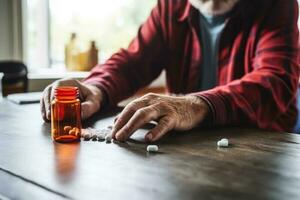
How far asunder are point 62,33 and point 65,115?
158 cm

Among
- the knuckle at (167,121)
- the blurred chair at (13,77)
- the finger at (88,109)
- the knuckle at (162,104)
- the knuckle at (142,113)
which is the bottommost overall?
the blurred chair at (13,77)

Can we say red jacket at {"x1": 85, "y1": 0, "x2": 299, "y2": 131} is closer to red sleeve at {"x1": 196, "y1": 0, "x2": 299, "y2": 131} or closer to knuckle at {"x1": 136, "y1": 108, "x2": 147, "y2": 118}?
red sleeve at {"x1": 196, "y1": 0, "x2": 299, "y2": 131}

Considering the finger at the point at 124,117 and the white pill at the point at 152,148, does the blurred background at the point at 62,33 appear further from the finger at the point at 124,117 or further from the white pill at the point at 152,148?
the white pill at the point at 152,148

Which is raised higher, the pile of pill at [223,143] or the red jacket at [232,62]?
the red jacket at [232,62]

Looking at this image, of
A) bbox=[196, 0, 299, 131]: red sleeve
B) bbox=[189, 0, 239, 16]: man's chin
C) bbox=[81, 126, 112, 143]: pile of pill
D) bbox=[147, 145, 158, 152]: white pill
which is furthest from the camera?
bbox=[189, 0, 239, 16]: man's chin

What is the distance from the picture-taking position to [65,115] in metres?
1.06

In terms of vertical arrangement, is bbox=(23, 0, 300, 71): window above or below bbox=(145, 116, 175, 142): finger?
above

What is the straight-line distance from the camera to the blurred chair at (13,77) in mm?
1932

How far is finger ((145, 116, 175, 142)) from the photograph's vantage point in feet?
3.34

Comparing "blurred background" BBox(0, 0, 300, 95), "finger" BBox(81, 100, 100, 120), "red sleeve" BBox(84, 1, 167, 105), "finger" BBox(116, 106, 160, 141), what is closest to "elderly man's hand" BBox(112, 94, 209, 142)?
"finger" BBox(116, 106, 160, 141)

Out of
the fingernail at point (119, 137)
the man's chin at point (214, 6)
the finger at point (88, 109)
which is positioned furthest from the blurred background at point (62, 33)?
the fingernail at point (119, 137)

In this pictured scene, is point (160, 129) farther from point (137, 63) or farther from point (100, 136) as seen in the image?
point (137, 63)

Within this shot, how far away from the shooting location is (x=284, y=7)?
151 centimetres

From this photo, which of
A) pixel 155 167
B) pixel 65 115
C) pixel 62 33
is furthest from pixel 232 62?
pixel 62 33
